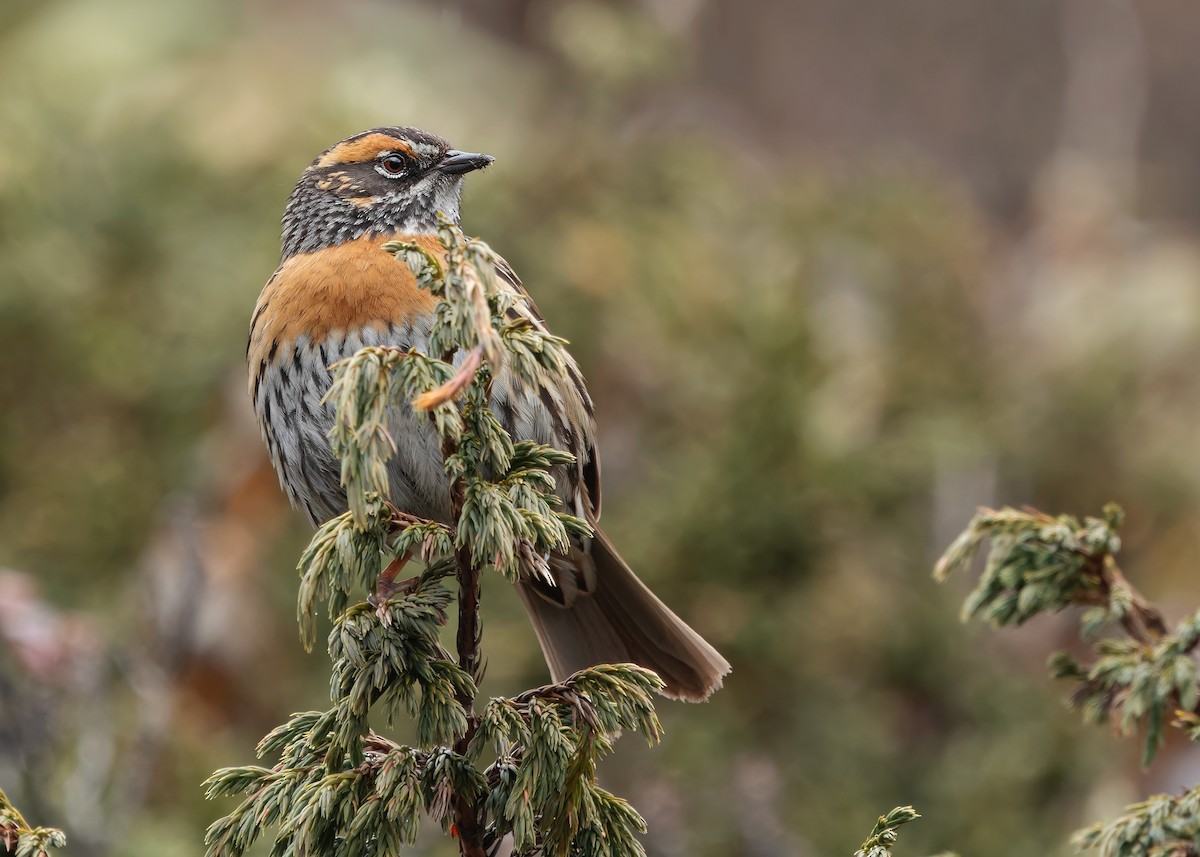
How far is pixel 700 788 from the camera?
4.71 meters

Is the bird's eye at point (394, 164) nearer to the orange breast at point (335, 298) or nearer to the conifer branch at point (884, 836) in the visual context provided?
the orange breast at point (335, 298)

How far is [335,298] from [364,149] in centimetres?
65

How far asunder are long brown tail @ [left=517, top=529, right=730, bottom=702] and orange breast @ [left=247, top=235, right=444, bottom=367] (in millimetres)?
669

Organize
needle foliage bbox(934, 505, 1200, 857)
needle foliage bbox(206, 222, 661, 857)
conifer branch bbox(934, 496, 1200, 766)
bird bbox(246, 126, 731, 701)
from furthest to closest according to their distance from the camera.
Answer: bird bbox(246, 126, 731, 701) → conifer branch bbox(934, 496, 1200, 766) → needle foliage bbox(934, 505, 1200, 857) → needle foliage bbox(206, 222, 661, 857)

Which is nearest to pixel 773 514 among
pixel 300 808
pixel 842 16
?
pixel 300 808

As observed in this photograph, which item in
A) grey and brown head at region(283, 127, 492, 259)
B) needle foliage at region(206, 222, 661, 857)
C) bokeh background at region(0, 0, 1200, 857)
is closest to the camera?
needle foliage at region(206, 222, 661, 857)

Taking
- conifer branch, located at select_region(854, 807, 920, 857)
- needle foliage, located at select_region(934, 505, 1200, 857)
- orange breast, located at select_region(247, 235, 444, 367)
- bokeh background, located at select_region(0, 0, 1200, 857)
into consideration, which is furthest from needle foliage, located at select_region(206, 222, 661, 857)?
bokeh background, located at select_region(0, 0, 1200, 857)

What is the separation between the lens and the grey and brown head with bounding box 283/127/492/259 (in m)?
3.64

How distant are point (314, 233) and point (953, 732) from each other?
111 inches

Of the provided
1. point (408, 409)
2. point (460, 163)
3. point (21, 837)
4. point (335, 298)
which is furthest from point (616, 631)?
point (21, 837)

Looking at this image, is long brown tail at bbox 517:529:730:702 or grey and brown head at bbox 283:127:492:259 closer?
long brown tail at bbox 517:529:730:702

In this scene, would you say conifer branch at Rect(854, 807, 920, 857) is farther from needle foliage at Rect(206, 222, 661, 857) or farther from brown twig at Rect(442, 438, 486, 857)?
brown twig at Rect(442, 438, 486, 857)

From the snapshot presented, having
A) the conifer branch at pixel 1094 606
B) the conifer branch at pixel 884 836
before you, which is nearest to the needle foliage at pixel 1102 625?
the conifer branch at pixel 1094 606

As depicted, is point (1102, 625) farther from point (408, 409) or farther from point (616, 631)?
point (408, 409)
